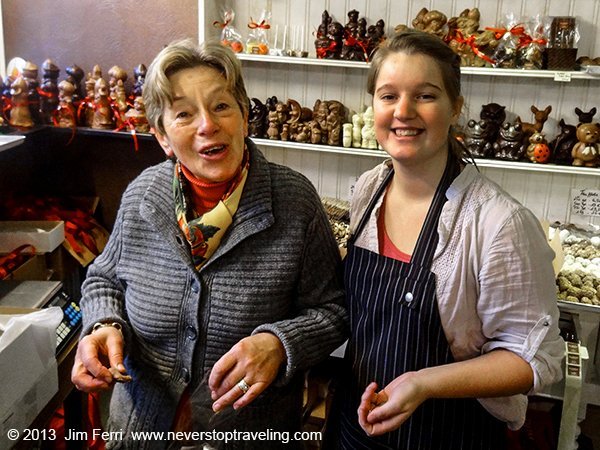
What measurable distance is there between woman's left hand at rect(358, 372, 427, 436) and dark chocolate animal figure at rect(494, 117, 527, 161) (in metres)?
1.75

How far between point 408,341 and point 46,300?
1.09 m

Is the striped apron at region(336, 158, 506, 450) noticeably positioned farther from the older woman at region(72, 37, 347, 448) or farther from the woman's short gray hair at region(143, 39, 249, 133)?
the woman's short gray hair at region(143, 39, 249, 133)

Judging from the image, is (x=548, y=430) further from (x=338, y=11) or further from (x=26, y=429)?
(x=338, y=11)

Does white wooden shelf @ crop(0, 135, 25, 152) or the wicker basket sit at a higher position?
the wicker basket

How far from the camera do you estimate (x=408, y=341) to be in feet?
3.62

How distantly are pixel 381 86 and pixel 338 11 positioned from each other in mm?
1861

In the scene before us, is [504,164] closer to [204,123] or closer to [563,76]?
[563,76]

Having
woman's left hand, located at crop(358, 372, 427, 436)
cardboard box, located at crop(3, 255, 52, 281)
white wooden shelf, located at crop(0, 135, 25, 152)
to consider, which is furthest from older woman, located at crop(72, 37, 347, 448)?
white wooden shelf, located at crop(0, 135, 25, 152)

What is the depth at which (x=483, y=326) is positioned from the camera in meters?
1.06

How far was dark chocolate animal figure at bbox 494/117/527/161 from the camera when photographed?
8.19 feet

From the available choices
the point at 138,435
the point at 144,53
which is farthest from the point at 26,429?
the point at 144,53

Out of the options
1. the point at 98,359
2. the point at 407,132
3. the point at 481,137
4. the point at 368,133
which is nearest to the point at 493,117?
the point at 481,137

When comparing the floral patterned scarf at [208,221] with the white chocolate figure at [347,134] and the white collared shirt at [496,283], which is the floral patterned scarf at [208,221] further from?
the white chocolate figure at [347,134]

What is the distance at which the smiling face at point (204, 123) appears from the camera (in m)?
1.14
